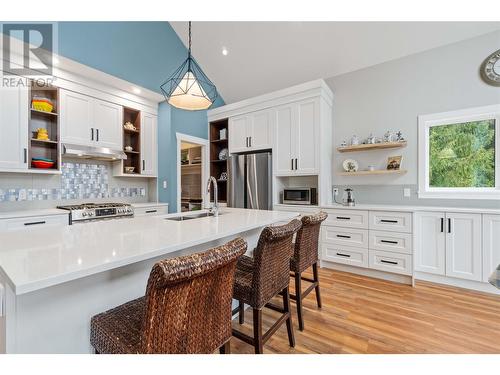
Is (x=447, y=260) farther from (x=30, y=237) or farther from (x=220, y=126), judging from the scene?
(x=220, y=126)

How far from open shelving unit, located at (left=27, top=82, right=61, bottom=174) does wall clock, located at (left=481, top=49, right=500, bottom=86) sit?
5.13 m

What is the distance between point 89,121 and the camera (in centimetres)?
325

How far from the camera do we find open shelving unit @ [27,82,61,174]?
2.85 metres

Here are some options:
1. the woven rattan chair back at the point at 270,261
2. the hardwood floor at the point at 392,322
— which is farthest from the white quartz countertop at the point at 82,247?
the hardwood floor at the point at 392,322

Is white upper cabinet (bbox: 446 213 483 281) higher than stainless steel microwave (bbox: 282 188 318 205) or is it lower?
lower

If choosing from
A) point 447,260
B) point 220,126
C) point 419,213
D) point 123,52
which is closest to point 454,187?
point 419,213

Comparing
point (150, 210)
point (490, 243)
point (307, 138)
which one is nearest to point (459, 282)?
point (490, 243)

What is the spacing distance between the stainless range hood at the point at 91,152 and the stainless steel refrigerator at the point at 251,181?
1.74 meters

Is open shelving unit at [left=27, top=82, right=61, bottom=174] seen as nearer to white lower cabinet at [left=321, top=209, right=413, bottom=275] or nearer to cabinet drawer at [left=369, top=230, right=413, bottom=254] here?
white lower cabinet at [left=321, top=209, right=413, bottom=275]

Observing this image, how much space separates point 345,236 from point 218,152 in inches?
115

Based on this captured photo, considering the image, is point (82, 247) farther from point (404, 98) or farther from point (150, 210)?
point (404, 98)

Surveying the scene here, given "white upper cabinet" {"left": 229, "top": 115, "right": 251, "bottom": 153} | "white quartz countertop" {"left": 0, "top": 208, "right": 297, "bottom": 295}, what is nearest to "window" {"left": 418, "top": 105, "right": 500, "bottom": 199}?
"white upper cabinet" {"left": 229, "top": 115, "right": 251, "bottom": 153}

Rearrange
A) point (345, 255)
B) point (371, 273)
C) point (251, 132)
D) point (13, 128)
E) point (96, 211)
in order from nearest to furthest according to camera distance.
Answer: point (13, 128) → point (96, 211) → point (371, 273) → point (345, 255) → point (251, 132)

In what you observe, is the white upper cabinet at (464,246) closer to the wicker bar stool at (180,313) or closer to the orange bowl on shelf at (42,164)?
the wicker bar stool at (180,313)
